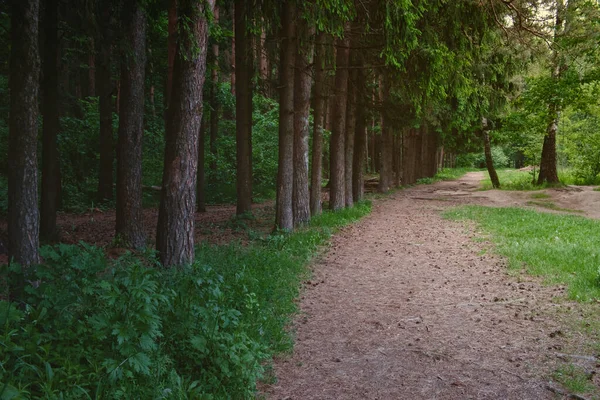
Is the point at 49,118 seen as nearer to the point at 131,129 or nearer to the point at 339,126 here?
the point at 131,129

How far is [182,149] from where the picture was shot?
7.10 m

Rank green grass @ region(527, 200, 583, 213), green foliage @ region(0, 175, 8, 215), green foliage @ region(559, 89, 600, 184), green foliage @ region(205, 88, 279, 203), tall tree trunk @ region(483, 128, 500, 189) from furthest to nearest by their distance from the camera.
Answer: tall tree trunk @ region(483, 128, 500, 189) < green foliage @ region(559, 89, 600, 184) < green foliage @ region(205, 88, 279, 203) < green grass @ region(527, 200, 583, 213) < green foliage @ region(0, 175, 8, 215)

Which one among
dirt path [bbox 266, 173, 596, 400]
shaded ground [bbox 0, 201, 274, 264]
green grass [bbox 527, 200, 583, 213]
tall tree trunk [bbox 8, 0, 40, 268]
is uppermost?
tall tree trunk [bbox 8, 0, 40, 268]

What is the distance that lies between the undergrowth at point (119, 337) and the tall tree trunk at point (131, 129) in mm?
4836

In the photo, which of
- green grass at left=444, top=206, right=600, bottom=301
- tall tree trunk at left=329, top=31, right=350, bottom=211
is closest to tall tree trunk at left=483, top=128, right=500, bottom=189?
green grass at left=444, top=206, right=600, bottom=301

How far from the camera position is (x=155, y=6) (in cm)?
1001

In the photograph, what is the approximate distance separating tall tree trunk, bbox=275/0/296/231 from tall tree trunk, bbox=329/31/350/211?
2.95 metres

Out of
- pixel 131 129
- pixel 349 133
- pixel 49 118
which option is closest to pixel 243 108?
pixel 349 133

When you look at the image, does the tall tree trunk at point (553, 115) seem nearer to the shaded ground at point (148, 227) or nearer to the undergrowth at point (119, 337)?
the shaded ground at point (148, 227)

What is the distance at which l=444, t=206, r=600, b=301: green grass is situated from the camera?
26.3 ft

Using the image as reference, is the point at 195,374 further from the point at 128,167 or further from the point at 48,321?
the point at 128,167

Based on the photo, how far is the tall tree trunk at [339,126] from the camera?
1553 centimetres

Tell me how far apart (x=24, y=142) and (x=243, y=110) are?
27.9 feet

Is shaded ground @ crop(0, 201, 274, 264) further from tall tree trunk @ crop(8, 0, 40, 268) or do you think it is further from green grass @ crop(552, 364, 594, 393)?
green grass @ crop(552, 364, 594, 393)
